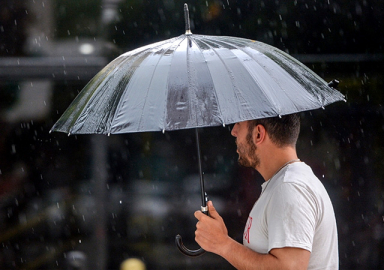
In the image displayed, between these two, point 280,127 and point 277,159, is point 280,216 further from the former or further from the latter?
point 280,127

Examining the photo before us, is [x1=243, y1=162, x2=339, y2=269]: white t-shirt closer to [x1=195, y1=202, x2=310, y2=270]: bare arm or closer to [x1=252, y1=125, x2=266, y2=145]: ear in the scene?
[x1=195, y1=202, x2=310, y2=270]: bare arm

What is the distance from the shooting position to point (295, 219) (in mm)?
1920

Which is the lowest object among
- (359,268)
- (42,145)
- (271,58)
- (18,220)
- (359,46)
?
(359,268)

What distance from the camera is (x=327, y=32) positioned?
5.43 metres

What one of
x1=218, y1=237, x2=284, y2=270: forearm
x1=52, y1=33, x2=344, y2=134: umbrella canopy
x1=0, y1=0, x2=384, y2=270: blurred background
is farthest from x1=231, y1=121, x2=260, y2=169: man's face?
x1=0, y1=0, x2=384, y2=270: blurred background

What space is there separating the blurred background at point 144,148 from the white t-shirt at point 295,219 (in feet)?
10.5

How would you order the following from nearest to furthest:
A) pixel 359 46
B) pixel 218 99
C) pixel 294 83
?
pixel 218 99 → pixel 294 83 → pixel 359 46

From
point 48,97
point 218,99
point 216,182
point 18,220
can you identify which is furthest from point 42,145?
point 218,99

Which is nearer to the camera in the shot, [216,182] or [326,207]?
[326,207]

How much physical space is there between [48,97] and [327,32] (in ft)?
11.1

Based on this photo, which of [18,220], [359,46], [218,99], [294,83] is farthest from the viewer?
[359,46]

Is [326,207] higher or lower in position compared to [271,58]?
lower

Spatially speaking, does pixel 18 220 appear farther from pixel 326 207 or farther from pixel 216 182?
pixel 326 207

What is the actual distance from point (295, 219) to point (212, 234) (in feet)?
1.71
